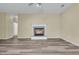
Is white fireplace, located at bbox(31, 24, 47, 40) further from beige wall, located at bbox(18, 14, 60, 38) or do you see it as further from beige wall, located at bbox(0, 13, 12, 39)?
beige wall, located at bbox(0, 13, 12, 39)

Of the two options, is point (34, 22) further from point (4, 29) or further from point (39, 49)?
point (39, 49)

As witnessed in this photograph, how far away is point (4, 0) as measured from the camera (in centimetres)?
171

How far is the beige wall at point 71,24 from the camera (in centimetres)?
337

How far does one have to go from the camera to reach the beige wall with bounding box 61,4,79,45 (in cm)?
337

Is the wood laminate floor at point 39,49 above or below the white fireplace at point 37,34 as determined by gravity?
below

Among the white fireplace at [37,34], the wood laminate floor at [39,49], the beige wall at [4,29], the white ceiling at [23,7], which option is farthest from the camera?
the white fireplace at [37,34]

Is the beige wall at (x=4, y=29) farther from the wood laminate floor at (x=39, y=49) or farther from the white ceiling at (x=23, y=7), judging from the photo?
the white ceiling at (x=23, y=7)

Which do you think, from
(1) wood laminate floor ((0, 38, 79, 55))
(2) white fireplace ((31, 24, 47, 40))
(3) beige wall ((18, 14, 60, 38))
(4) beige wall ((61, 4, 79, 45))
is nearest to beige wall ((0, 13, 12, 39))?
(1) wood laminate floor ((0, 38, 79, 55))

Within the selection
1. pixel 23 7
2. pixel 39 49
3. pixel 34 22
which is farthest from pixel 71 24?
pixel 23 7

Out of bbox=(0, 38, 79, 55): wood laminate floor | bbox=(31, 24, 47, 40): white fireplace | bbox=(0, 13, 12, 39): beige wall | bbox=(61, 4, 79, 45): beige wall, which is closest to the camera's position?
bbox=(0, 38, 79, 55): wood laminate floor

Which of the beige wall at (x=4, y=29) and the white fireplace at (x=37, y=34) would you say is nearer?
the beige wall at (x=4, y=29)

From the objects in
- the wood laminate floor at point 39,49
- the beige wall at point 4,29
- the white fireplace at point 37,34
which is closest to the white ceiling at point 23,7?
the wood laminate floor at point 39,49

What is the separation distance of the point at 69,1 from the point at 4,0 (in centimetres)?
74
